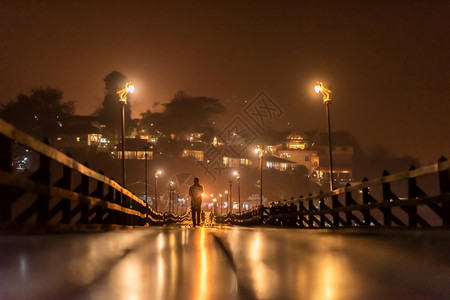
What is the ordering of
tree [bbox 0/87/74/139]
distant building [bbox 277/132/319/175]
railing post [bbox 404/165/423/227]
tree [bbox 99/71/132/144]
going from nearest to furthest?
1. railing post [bbox 404/165/423/227]
2. tree [bbox 0/87/74/139]
3. tree [bbox 99/71/132/144]
4. distant building [bbox 277/132/319/175]

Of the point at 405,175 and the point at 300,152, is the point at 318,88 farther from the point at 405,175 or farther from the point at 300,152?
the point at 300,152

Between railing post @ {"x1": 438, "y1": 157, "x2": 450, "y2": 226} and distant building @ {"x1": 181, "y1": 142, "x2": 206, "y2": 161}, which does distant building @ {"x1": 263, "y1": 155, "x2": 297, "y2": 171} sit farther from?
railing post @ {"x1": 438, "y1": 157, "x2": 450, "y2": 226}

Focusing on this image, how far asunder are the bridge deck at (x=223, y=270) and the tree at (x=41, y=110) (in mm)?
84015

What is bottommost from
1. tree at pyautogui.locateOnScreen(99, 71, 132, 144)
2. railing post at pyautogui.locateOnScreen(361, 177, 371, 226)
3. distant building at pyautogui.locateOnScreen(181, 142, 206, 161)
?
railing post at pyautogui.locateOnScreen(361, 177, 371, 226)

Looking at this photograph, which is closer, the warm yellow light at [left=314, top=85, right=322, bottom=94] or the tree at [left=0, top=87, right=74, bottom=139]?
the warm yellow light at [left=314, top=85, right=322, bottom=94]

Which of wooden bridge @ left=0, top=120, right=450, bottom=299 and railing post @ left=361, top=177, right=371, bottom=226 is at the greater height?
railing post @ left=361, top=177, right=371, bottom=226

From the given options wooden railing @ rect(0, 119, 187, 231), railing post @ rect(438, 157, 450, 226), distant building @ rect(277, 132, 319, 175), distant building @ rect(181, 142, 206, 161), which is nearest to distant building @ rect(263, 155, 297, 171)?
distant building @ rect(277, 132, 319, 175)

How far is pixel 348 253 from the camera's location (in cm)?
557

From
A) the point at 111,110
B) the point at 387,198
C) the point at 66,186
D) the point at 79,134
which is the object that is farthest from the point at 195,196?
the point at 111,110

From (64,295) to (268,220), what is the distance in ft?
85.6

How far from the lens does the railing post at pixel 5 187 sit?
19.8 ft

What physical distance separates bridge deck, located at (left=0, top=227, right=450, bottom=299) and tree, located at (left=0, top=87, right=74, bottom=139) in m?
84.0

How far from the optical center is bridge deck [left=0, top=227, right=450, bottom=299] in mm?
3594

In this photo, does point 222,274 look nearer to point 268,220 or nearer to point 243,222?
point 268,220
